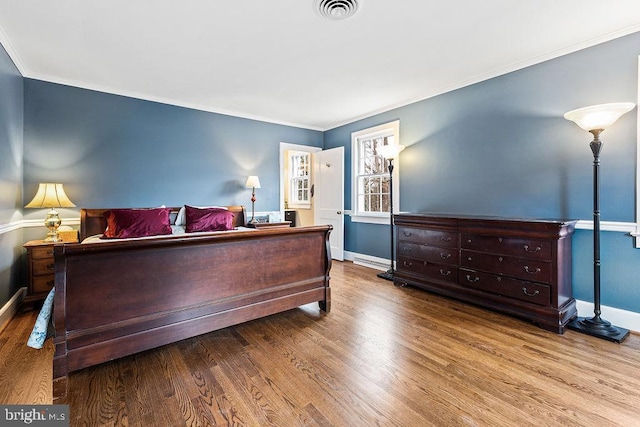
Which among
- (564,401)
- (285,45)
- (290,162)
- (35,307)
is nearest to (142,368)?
(35,307)

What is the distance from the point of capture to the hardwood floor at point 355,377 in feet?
4.86

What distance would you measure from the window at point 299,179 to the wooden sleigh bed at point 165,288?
158 inches

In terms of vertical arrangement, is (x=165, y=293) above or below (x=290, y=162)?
below

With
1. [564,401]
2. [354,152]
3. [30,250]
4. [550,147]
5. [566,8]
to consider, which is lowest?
[564,401]

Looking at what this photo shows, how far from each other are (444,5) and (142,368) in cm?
330

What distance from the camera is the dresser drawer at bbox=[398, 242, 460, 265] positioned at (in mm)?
3139

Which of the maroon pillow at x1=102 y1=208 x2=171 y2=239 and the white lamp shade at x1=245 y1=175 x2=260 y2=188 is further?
the white lamp shade at x1=245 y1=175 x2=260 y2=188

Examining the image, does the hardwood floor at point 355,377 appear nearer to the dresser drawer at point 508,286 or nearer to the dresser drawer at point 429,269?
the dresser drawer at point 508,286

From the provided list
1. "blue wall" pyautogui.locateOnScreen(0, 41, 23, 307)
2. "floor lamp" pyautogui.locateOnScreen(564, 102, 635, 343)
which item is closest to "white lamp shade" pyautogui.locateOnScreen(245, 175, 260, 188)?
"blue wall" pyautogui.locateOnScreen(0, 41, 23, 307)

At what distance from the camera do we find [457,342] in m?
2.23

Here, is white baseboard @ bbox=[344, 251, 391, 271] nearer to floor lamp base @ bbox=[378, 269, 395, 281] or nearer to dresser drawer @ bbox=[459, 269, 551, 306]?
floor lamp base @ bbox=[378, 269, 395, 281]

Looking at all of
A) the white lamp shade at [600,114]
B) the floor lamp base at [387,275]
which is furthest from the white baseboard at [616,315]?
the floor lamp base at [387,275]

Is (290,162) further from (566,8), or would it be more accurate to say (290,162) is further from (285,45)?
(566,8)

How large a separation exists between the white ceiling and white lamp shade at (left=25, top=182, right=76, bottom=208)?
1298mm
